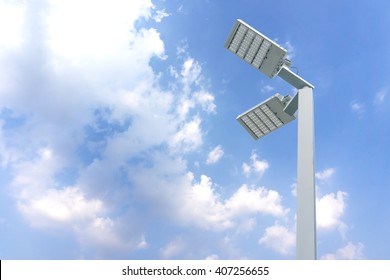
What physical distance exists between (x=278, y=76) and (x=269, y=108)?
0.96m

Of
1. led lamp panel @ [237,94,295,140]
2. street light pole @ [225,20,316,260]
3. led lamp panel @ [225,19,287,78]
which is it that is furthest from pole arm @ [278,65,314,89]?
led lamp panel @ [237,94,295,140]

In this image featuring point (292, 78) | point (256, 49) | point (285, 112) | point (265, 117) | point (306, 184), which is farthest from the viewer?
point (265, 117)

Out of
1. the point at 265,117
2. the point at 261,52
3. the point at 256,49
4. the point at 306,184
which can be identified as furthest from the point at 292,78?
the point at 306,184

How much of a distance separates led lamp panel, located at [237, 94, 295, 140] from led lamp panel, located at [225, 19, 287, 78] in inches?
30.1

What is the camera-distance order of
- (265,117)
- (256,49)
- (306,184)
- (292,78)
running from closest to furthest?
(306,184) → (292,78) → (256,49) → (265,117)

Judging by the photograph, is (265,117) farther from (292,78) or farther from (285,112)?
(292,78)

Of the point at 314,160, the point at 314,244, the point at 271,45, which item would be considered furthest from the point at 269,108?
the point at 314,244

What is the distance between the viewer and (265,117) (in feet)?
34.2

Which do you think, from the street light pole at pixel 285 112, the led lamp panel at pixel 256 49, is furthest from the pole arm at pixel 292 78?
the led lamp panel at pixel 256 49

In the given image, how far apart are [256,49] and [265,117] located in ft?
6.17

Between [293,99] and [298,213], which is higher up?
[293,99]

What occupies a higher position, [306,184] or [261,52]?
[261,52]
